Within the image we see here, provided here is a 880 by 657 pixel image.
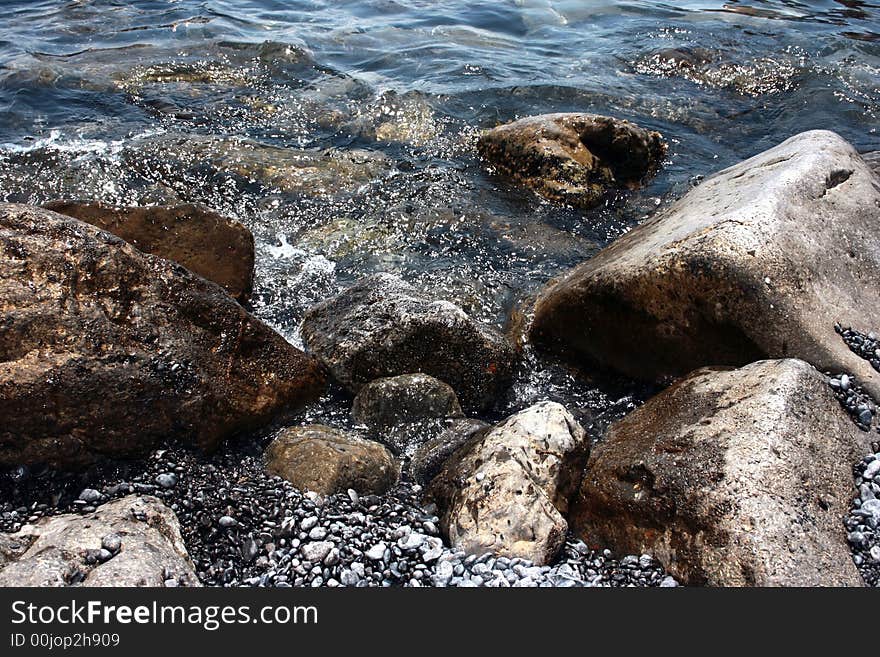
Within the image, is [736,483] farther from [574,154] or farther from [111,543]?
[574,154]

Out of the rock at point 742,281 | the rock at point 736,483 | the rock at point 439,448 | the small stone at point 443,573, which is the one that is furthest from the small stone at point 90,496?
the rock at point 742,281

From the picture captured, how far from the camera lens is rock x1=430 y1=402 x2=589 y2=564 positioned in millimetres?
4324

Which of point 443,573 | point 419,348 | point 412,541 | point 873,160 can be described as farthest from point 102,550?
point 873,160

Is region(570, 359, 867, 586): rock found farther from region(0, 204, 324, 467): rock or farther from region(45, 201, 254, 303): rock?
region(45, 201, 254, 303): rock

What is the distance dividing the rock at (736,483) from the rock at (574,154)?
481 cm

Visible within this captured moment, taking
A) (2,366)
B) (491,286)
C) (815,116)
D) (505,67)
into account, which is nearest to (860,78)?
(815,116)

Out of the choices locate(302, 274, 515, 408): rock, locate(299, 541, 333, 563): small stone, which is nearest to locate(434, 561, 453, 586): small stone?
locate(299, 541, 333, 563): small stone

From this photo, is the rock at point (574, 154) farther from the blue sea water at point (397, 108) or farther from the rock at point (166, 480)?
the rock at point (166, 480)

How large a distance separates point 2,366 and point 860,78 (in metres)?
13.3

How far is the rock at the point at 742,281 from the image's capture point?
5230 mm

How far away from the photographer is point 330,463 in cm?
493

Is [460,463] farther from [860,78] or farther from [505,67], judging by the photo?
[860,78]

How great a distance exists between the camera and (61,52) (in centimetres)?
1286

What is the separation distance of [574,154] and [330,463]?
602cm
